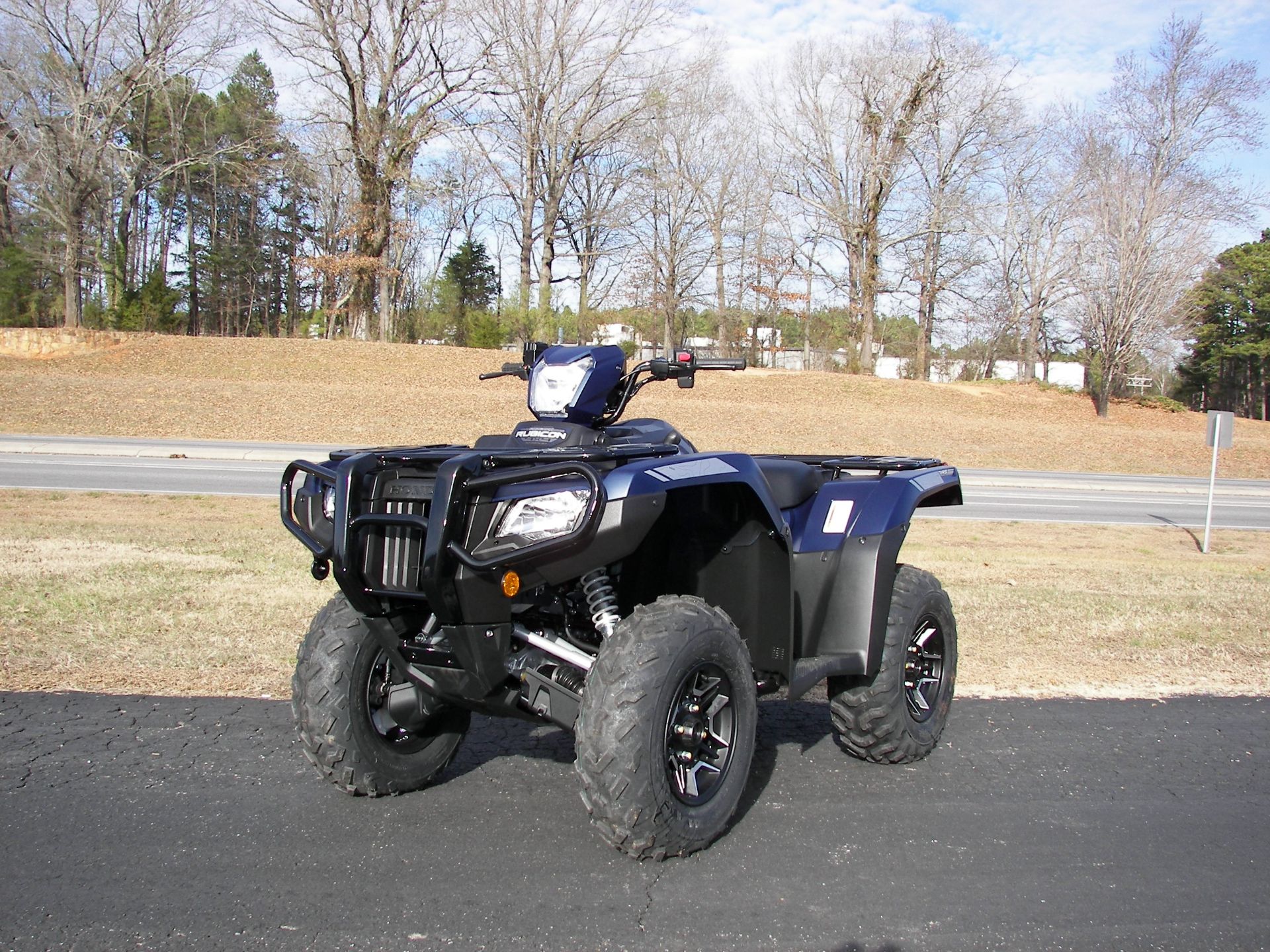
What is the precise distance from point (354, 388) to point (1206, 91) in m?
32.4

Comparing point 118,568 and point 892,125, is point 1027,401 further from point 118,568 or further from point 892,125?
point 118,568

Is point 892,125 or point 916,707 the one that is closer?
point 916,707

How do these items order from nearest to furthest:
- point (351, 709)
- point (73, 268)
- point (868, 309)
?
point (351, 709), point (73, 268), point (868, 309)

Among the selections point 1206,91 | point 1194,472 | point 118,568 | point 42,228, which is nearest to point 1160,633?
point 118,568

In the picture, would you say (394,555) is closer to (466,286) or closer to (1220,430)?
(1220,430)

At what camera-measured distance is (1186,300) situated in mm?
39031

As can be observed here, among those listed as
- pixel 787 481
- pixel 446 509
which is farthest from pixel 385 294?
pixel 446 509

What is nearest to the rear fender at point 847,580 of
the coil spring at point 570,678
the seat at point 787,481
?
the seat at point 787,481

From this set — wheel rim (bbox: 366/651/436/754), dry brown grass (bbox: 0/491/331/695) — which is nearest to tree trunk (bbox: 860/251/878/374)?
dry brown grass (bbox: 0/491/331/695)

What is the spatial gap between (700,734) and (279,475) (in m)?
15.1

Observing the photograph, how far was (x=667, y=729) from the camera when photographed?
351 cm

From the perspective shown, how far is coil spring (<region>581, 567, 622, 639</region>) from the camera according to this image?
3740mm

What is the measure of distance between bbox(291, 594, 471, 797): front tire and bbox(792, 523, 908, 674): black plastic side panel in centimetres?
153

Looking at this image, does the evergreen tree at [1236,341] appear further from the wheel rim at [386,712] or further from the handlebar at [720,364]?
the wheel rim at [386,712]
